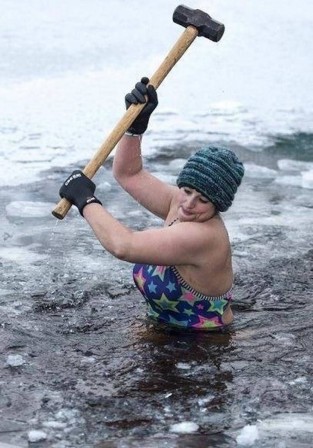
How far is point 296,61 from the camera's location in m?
10.7

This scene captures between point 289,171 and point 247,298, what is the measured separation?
8.66 feet

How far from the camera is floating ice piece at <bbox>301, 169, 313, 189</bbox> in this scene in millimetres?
7188

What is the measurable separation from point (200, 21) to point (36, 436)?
74.3 inches

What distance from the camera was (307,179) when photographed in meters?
7.28

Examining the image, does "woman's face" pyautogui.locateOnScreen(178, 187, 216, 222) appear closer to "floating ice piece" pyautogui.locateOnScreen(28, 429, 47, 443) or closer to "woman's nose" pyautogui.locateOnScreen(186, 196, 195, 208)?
"woman's nose" pyautogui.locateOnScreen(186, 196, 195, 208)

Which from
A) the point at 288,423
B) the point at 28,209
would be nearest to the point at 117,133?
the point at 288,423

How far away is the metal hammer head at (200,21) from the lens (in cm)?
429

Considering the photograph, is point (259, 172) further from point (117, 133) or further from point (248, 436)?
point (248, 436)

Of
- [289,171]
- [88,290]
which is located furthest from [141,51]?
[88,290]

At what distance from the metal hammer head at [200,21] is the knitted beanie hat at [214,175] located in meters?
0.54

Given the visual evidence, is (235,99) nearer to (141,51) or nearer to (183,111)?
(183,111)

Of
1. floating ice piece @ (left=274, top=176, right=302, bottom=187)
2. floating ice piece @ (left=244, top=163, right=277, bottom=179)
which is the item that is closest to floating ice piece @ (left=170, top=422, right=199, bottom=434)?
floating ice piece @ (left=274, top=176, right=302, bottom=187)

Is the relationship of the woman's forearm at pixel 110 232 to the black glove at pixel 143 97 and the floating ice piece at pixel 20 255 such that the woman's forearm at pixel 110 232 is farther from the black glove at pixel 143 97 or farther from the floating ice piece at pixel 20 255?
the floating ice piece at pixel 20 255

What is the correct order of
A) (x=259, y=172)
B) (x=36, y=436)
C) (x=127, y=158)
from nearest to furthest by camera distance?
(x=36, y=436), (x=127, y=158), (x=259, y=172)
